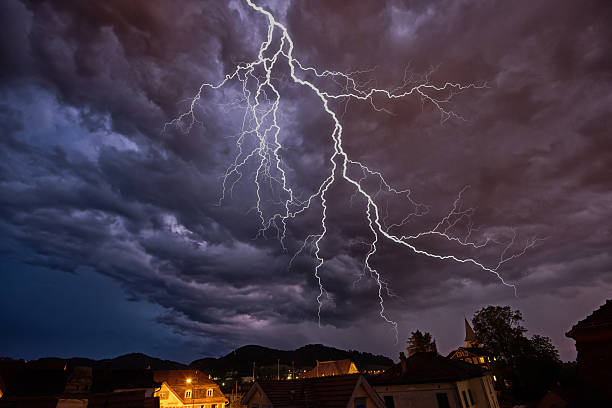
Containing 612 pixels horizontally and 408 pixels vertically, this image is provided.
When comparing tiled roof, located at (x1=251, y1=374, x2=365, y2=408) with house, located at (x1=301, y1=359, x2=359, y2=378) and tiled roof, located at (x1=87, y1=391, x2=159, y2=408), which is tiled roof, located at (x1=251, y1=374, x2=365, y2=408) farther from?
house, located at (x1=301, y1=359, x2=359, y2=378)

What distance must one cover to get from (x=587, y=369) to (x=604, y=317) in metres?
1.60

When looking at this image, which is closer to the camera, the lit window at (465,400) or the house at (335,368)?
the lit window at (465,400)

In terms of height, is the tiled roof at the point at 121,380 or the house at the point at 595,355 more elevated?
the house at the point at 595,355

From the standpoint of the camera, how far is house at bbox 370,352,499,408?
60.1 feet

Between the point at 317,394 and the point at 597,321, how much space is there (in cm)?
1125

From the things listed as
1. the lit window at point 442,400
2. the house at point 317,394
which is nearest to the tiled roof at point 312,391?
the house at point 317,394

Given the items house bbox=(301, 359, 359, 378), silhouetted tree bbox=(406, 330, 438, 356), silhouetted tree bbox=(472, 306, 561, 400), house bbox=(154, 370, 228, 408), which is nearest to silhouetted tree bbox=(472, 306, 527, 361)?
silhouetted tree bbox=(472, 306, 561, 400)

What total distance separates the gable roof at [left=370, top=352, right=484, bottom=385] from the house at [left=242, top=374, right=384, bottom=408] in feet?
26.8

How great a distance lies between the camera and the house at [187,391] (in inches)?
1384

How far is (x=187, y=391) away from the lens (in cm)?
3728

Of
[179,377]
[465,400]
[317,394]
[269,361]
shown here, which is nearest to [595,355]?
[317,394]

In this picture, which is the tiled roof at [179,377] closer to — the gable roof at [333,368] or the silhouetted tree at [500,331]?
the gable roof at [333,368]

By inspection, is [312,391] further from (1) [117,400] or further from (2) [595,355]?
(2) [595,355]

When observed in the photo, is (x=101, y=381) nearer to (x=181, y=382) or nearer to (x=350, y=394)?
(x=181, y=382)
